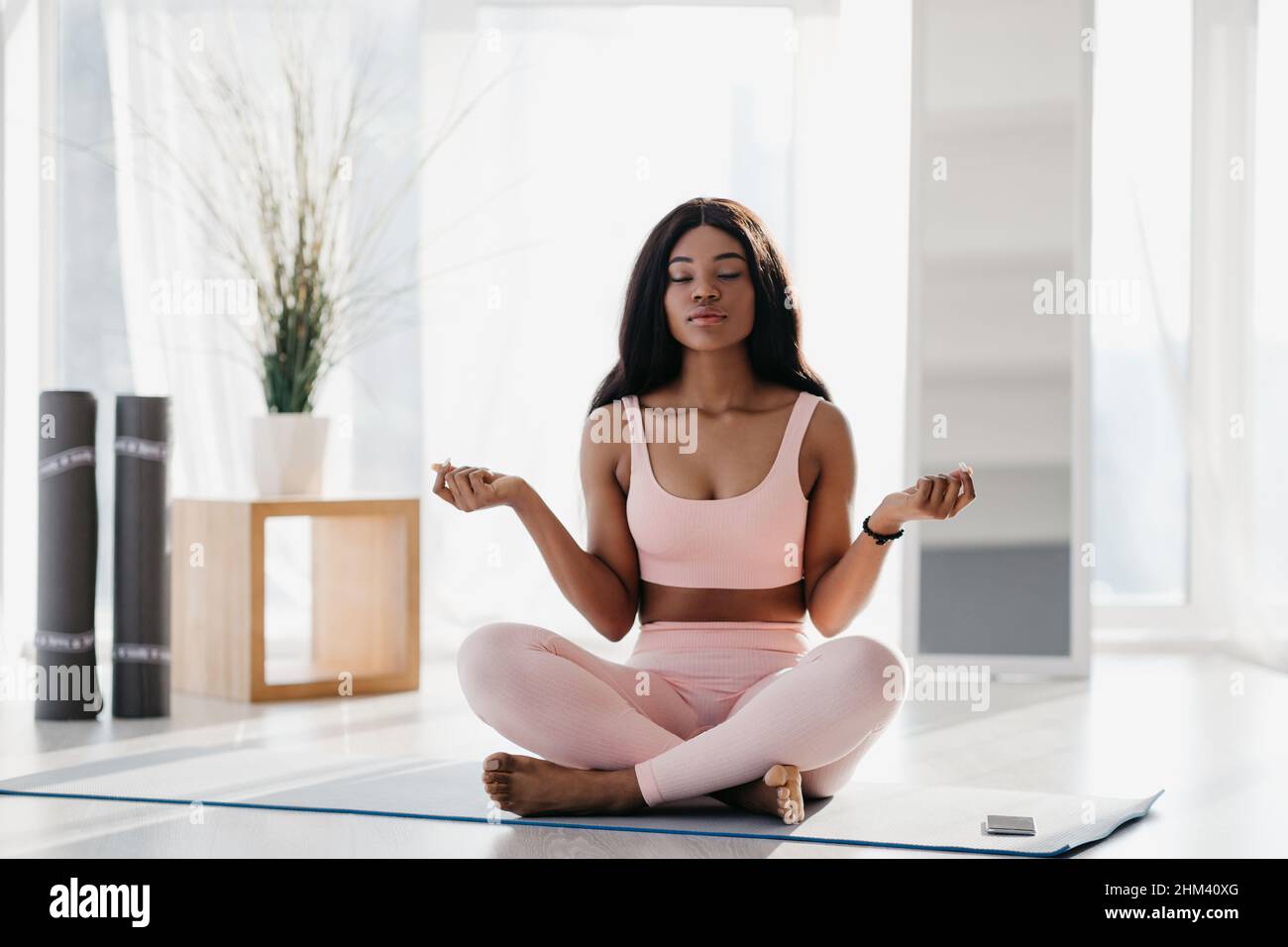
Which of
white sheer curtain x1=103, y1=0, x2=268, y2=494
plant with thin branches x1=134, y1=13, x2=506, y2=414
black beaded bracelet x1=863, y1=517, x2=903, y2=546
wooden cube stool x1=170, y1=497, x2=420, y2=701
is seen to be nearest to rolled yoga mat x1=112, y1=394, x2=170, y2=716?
wooden cube stool x1=170, y1=497, x2=420, y2=701

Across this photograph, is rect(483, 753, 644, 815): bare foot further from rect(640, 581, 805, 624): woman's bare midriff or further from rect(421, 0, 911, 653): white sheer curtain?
rect(421, 0, 911, 653): white sheer curtain

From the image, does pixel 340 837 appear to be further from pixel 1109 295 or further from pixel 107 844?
pixel 1109 295

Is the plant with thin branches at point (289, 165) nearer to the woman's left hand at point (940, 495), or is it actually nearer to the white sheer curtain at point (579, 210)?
the white sheer curtain at point (579, 210)

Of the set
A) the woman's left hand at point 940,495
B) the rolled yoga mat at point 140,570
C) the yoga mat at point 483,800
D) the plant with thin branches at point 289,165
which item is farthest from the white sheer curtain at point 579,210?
the woman's left hand at point 940,495

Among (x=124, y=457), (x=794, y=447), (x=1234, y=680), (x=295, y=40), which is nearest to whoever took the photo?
(x=794, y=447)

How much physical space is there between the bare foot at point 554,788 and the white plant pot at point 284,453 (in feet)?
4.72

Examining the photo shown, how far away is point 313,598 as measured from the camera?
3.43m

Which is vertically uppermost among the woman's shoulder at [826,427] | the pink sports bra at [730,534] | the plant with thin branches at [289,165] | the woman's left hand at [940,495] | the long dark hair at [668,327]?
the plant with thin branches at [289,165]

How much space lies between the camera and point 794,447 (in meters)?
2.21

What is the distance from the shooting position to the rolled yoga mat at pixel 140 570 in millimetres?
2842

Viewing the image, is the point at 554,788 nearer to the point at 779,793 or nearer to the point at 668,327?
the point at 779,793

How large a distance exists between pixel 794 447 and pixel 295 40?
236 centimetres

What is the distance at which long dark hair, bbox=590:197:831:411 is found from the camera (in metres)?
2.22
